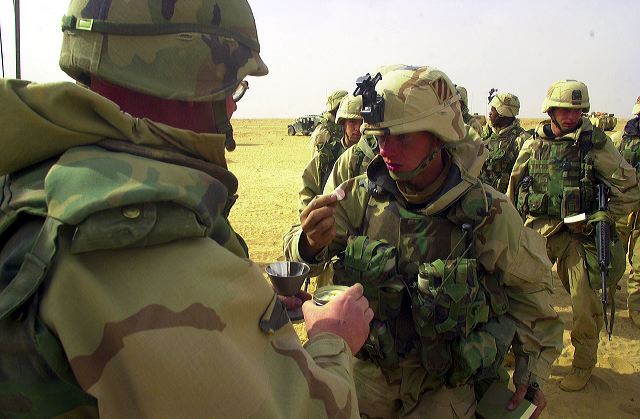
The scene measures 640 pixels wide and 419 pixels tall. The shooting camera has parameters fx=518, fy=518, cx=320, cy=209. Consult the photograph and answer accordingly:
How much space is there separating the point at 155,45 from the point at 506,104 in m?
8.80

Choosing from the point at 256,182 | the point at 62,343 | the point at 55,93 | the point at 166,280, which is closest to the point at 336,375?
the point at 166,280

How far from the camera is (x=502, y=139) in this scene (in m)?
8.91

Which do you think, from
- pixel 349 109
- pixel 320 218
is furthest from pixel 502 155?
pixel 320 218

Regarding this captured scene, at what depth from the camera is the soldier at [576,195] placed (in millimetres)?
5270

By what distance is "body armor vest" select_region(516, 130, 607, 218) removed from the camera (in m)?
5.52

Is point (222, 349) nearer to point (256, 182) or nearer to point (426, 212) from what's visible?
point (426, 212)

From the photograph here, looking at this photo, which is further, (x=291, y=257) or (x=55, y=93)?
(x=291, y=257)

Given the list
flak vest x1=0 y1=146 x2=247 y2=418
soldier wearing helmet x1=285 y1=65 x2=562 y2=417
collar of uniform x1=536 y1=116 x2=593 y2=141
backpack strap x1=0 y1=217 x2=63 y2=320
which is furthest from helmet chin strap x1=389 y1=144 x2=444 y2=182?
collar of uniform x1=536 y1=116 x2=593 y2=141

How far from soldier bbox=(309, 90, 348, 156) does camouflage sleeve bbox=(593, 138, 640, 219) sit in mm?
3030

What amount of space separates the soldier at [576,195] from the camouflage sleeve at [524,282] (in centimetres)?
277

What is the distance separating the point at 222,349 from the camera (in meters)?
1.04

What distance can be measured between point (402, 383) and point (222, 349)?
2236 mm

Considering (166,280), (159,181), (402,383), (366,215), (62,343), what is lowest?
(402,383)

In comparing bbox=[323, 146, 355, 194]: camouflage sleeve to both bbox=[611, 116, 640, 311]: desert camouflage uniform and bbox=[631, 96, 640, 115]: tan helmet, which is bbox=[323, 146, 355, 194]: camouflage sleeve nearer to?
bbox=[611, 116, 640, 311]: desert camouflage uniform
